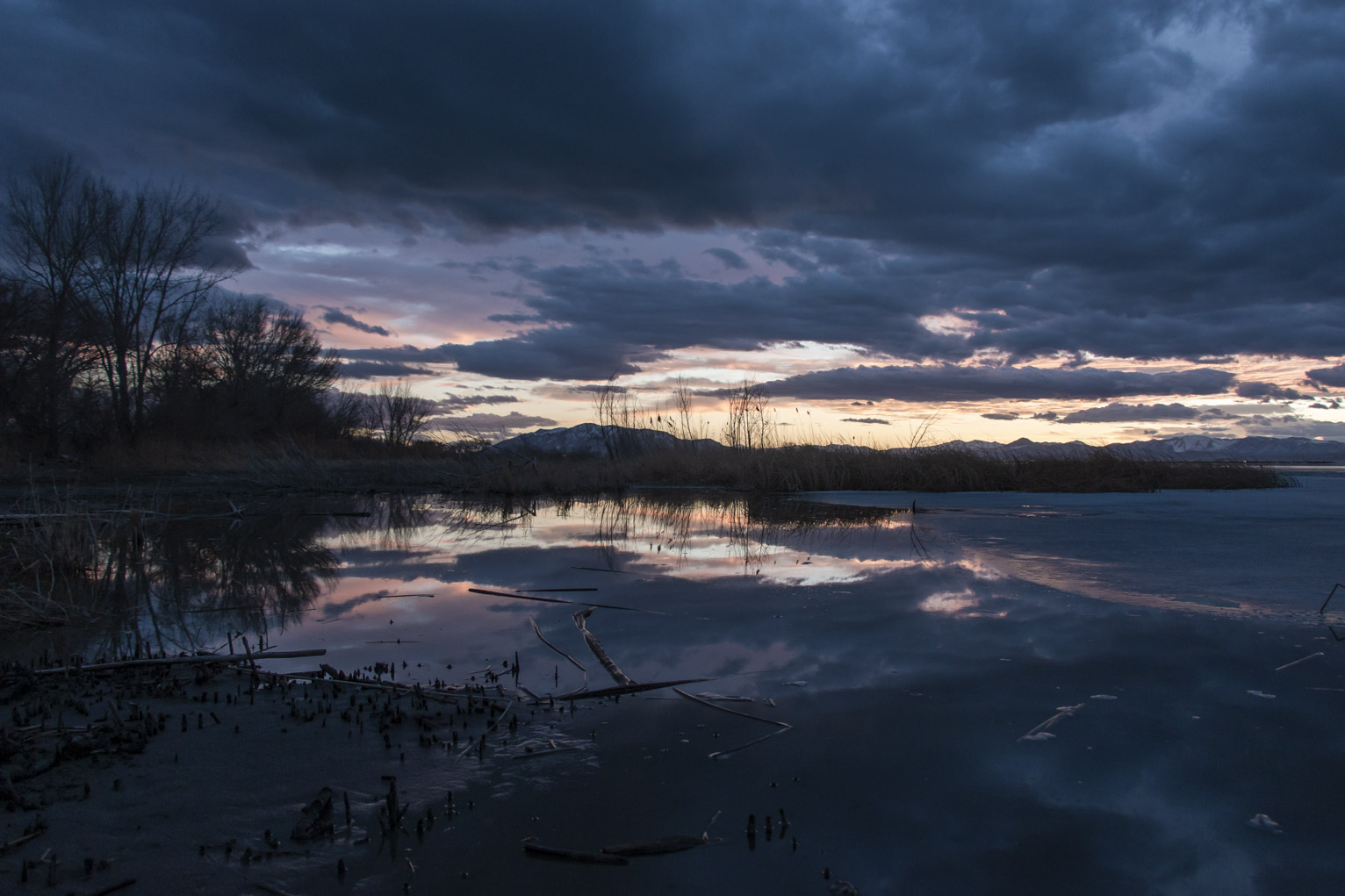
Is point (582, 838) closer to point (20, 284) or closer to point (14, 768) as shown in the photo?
point (14, 768)

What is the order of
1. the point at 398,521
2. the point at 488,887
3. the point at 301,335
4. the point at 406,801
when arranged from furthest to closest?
the point at 301,335
the point at 398,521
the point at 406,801
the point at 488,887

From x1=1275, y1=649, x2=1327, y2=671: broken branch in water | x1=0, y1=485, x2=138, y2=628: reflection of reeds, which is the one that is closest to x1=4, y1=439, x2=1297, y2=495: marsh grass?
x1=0, y1=485, x2=138, y2=628: reflection of reeds

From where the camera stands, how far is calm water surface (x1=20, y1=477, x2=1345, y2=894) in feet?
5.79

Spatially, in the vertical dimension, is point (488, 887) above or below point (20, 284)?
below

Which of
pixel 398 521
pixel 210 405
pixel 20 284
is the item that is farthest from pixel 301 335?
pixel 398 521

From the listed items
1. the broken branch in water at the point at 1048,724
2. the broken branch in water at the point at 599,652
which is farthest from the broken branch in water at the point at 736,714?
the broken branch in water at the point at 1048,724

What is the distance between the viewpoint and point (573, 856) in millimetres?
1739

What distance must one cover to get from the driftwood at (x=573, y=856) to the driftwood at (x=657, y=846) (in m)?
0.02

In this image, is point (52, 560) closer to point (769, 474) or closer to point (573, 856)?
point (573, 856)

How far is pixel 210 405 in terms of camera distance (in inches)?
1065

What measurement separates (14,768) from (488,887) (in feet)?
5.24

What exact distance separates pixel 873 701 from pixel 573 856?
1.47m

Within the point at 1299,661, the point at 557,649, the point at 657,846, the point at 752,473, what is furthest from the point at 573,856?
the point at 752,473

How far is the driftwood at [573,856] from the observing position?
174 centimetres
